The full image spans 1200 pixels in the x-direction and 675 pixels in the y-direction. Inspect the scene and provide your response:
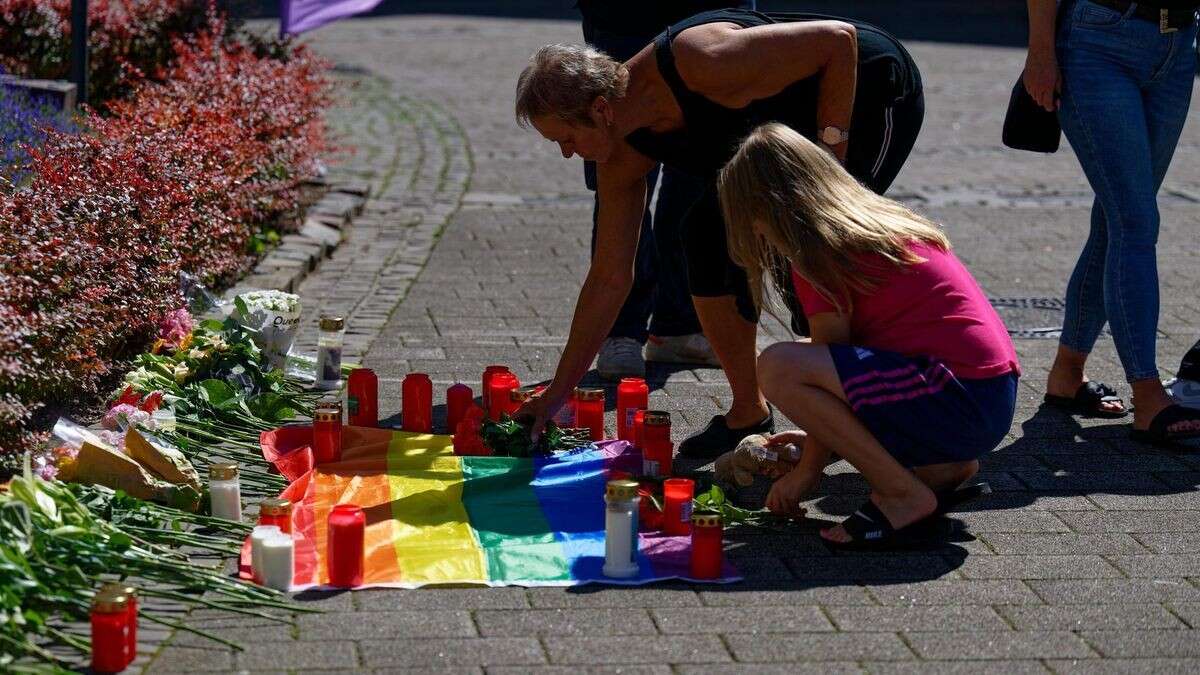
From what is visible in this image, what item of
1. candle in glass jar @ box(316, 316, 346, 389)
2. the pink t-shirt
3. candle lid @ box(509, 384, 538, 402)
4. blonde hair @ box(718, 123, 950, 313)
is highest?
blonde hair @ box(718, 123, 950, 313)

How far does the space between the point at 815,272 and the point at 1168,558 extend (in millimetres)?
1122

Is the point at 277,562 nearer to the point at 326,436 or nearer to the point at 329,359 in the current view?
the point at 326,436

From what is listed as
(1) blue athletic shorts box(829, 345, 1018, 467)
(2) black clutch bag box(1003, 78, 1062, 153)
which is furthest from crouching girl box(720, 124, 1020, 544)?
(2) black clutch bag box(1003, 78, 1062, 153)

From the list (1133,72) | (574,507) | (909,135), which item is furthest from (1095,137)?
(574,507)

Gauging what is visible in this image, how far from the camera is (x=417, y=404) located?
4852mm

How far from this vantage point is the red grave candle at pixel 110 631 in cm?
306

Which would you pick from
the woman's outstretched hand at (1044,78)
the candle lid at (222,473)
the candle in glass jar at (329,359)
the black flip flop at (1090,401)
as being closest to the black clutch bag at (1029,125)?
the woman's outstretched hand at (1044,78)

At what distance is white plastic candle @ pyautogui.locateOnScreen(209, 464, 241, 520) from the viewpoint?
390 cm

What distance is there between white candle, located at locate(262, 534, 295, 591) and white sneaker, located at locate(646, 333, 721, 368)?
2450 millimetres

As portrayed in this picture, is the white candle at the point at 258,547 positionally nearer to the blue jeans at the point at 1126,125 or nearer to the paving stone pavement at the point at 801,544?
the paving stone pavement at the point at 801,544

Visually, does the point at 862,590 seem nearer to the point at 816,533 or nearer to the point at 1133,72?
the point at 816,533

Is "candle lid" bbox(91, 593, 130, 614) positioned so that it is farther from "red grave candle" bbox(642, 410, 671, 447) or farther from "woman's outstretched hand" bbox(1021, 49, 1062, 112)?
"woman's outstretched hand" bbox(1021, 49, 1062, 112)

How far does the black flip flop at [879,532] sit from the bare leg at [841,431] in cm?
1

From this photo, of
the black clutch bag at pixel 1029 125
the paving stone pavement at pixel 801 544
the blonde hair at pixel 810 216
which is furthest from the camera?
the black clutch bag at pixel 1029 125
